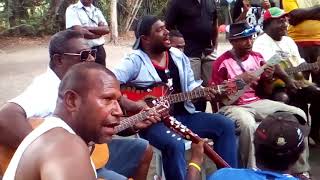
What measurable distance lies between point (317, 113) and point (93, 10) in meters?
3.02

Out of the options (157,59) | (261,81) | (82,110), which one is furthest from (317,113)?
(82,110)

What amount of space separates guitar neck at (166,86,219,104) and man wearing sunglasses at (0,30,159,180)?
391mm

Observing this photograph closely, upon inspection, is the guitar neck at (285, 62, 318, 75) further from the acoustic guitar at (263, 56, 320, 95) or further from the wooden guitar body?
the wooden guitar body

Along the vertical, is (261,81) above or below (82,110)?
below

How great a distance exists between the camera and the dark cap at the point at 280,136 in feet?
9.04

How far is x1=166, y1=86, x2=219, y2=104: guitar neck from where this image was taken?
178 inches

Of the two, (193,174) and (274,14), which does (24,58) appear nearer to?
(274,14)

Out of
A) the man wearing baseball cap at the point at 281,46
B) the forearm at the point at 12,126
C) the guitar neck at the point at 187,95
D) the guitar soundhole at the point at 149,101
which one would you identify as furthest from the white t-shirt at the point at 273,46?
the forearm at the point at 12,126

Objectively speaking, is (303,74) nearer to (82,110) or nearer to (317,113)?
(317,113)

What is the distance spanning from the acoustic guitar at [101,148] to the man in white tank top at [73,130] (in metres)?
1.05

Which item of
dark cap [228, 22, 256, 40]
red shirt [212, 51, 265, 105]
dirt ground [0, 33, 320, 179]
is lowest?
dirt ground [0, 33, 320, 179]

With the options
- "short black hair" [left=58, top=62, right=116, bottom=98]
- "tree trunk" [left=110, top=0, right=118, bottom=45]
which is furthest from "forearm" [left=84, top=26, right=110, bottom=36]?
"tree trunk" [left=110, top=0, right=118, bottom=45]

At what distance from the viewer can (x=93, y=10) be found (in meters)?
7.21

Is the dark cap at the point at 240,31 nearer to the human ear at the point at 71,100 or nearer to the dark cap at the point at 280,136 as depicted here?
the dark cap at the point at 280,136
